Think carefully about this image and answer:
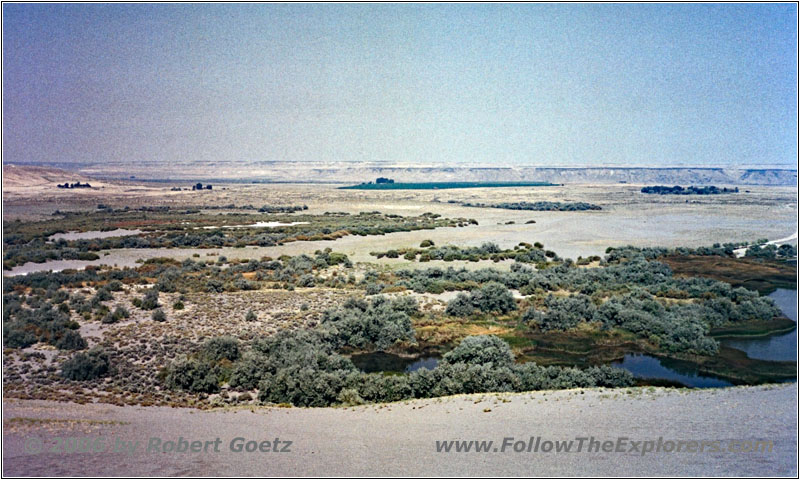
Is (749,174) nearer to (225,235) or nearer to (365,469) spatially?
(225,235)

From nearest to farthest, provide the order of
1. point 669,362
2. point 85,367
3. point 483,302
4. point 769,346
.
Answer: point 85,367 < point 669,362 < point 769,346 < point 483,302

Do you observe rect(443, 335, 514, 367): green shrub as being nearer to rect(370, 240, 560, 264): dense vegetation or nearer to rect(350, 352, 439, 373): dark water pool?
rect(350, 352, 439, 373): dark water pool

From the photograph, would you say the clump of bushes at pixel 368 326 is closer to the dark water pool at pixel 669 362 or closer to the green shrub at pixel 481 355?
the dark water pool at pixel 669 362

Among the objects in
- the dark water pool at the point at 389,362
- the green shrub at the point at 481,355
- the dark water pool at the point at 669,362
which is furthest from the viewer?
the dark water pool at the point at 389,362

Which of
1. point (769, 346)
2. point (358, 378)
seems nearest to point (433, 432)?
point (358, 378)

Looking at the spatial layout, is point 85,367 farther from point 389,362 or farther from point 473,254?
point 473,254

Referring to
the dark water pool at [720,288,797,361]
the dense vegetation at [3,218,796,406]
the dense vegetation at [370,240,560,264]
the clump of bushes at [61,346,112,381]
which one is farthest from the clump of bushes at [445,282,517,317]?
the clump of bushes at [61,346,112,381]

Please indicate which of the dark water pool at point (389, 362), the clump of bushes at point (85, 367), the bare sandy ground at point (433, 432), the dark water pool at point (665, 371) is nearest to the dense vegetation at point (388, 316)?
the clump of bushes at point (85, 367)

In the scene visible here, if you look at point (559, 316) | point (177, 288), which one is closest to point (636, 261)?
point (559, 316)
